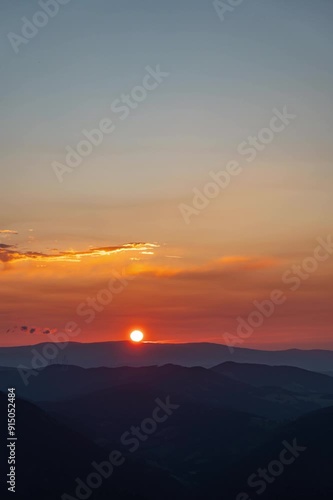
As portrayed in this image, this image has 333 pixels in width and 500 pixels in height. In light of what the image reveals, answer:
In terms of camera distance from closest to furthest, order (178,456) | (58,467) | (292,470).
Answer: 1. (58,467)
2. (292,470)
3. (178,456)

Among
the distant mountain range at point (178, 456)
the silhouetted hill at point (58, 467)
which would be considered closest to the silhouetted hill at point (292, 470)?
the distant mountain range at point (178, 456)

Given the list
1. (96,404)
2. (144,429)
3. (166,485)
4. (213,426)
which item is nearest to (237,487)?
(166,485)

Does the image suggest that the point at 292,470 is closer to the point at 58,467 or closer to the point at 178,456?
the point at 58,467

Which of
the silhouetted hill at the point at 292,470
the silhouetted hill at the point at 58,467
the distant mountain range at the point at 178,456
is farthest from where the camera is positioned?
the silhouetted hill at the point at 292,470

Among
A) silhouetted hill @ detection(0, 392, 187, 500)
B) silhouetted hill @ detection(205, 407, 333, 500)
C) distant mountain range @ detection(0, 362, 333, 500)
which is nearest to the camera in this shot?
silhouetted hill @ detection(0, 392, 187, 500)

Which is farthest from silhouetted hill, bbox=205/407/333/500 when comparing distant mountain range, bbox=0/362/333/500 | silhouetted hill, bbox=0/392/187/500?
silhouetted hill, bbox=0/392/187/500

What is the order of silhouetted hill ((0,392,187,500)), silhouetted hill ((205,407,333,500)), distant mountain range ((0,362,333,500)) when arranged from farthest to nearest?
silhouetted hill ((205,407,333,500)), distant mountain range ((0,362,333,500)), silhouetted hill ((0,392,187,500))

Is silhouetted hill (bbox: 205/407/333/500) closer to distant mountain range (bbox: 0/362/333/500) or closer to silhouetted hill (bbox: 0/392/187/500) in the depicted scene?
distant mountain range (bbox: 0/362/333/500)

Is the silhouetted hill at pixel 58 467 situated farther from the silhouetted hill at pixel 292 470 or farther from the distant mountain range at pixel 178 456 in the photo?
the silhouetted hill at pixel 292 470

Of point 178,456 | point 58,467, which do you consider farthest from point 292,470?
point 178,456

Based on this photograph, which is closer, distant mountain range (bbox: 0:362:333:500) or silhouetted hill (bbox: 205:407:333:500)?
distant mountain range (bbox: 0:362:333:500)

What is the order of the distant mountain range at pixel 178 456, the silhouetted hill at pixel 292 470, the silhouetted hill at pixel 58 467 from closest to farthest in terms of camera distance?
the silhouetted hill at pixel 58 467 < the distant mountain range at pixel 178 456 < the silhouetted hill at pixel 292 470

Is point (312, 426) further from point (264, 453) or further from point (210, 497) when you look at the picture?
point (210, 497)
